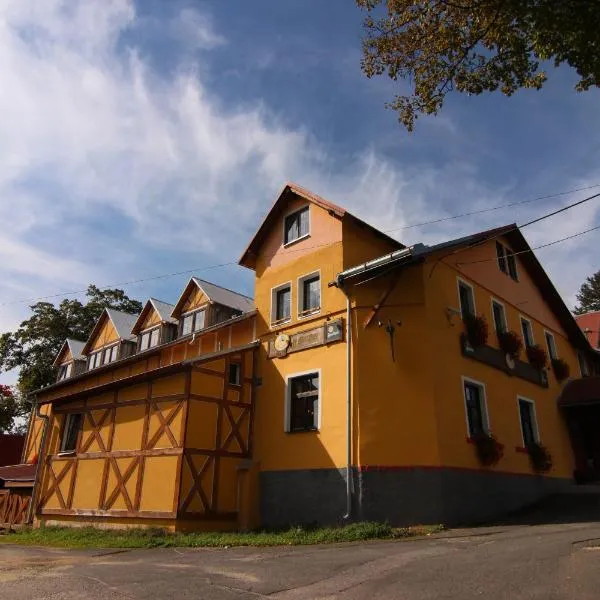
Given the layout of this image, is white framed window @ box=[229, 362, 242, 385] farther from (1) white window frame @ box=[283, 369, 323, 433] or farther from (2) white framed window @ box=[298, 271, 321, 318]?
(2) white framed window @ box=[298, 271, 321, 318]

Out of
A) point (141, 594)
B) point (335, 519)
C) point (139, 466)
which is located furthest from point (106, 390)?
point (141, 594)

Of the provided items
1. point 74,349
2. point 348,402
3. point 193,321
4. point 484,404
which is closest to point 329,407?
point 348,402

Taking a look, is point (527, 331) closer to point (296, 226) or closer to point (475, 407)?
point (475, 407)

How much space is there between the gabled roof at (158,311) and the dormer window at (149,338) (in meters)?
0.64

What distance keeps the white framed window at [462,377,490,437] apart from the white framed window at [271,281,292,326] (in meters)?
5.97

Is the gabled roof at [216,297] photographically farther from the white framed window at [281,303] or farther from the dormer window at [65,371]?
the dormer window at [65,371]

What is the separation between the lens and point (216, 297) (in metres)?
23.0

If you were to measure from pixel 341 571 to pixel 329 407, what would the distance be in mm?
6841

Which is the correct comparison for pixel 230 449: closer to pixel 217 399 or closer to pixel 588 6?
pixel 217 399

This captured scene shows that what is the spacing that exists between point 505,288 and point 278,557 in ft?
46.6

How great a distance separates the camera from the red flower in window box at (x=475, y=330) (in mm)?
16969

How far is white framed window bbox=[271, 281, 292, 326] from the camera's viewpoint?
17819 mm

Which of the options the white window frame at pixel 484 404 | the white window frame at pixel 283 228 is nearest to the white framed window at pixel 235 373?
the white window frame at pixel 283 228

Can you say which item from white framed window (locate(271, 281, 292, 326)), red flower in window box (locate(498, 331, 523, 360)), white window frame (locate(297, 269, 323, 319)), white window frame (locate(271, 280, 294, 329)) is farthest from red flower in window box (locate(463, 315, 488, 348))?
white framed window (locate(271, 281, 292, 326))
